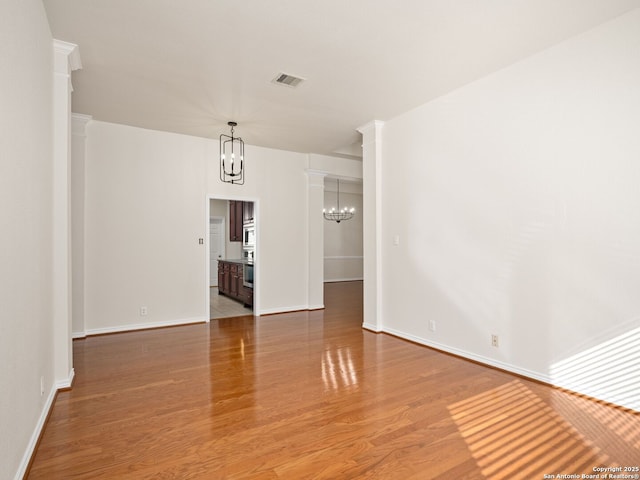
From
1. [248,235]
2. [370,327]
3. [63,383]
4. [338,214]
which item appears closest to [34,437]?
[63,383]

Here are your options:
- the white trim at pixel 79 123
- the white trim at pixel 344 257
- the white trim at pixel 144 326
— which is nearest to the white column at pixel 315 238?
the white trim at pixel 144 326

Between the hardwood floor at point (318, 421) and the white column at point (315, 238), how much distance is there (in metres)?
2.59

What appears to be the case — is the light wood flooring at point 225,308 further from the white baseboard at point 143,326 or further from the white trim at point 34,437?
the white trim at point 34,437

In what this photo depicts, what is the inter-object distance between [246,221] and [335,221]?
12.0ft

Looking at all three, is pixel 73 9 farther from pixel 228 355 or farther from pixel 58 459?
pixel 228 355

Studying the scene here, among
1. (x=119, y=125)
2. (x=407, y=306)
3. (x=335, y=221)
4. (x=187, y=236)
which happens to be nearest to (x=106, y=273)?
(x=187, y=236)

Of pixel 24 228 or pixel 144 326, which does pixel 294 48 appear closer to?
pixel 24 228

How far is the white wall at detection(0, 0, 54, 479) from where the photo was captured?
1.66 m

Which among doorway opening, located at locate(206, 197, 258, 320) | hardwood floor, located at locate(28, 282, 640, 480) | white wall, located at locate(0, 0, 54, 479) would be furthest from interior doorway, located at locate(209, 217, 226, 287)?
white wall, located at locate(0, 0, 54, 479)

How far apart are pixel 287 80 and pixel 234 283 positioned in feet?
16.4

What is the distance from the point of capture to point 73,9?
257 cm

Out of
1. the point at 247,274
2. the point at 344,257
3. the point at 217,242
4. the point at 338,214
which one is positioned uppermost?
the point at 338,214

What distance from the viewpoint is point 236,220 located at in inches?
352

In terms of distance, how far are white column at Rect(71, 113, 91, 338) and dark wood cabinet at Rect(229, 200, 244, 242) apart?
392 cm
